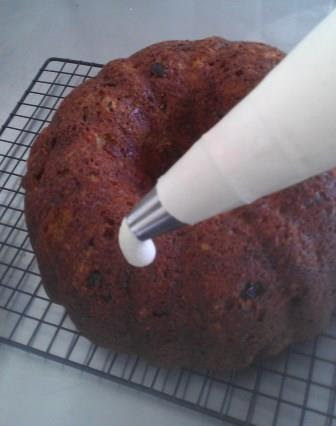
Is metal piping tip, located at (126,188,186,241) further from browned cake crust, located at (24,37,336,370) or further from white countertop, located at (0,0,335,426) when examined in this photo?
white countertop, located at (0,0,335,426)

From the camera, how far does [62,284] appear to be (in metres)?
0.79

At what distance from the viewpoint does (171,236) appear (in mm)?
735

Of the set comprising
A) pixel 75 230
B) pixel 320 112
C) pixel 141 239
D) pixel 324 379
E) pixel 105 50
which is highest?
pixel 320 112

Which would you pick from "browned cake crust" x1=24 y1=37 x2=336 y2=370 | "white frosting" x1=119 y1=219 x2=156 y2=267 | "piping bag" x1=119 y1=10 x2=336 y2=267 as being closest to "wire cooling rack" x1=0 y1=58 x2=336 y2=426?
"browned cake crust" x1=24 y1=37 x2=336 y2=370

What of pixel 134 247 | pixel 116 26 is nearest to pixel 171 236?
pixel 134 247

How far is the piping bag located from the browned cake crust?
0.31 meters

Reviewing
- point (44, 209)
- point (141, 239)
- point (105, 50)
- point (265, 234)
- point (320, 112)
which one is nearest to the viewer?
point (320, 112)

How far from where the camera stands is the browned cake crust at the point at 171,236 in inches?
27.7

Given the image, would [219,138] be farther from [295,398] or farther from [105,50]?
[105,50]

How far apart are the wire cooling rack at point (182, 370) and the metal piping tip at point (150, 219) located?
45cm

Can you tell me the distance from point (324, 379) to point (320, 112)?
630 millimetres

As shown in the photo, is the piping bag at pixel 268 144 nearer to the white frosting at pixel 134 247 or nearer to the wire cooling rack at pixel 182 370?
the white frosting at pixel 134 247

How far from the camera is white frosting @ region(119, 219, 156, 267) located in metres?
0.48

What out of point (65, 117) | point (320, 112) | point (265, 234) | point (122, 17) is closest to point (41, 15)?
point (122, 17)
